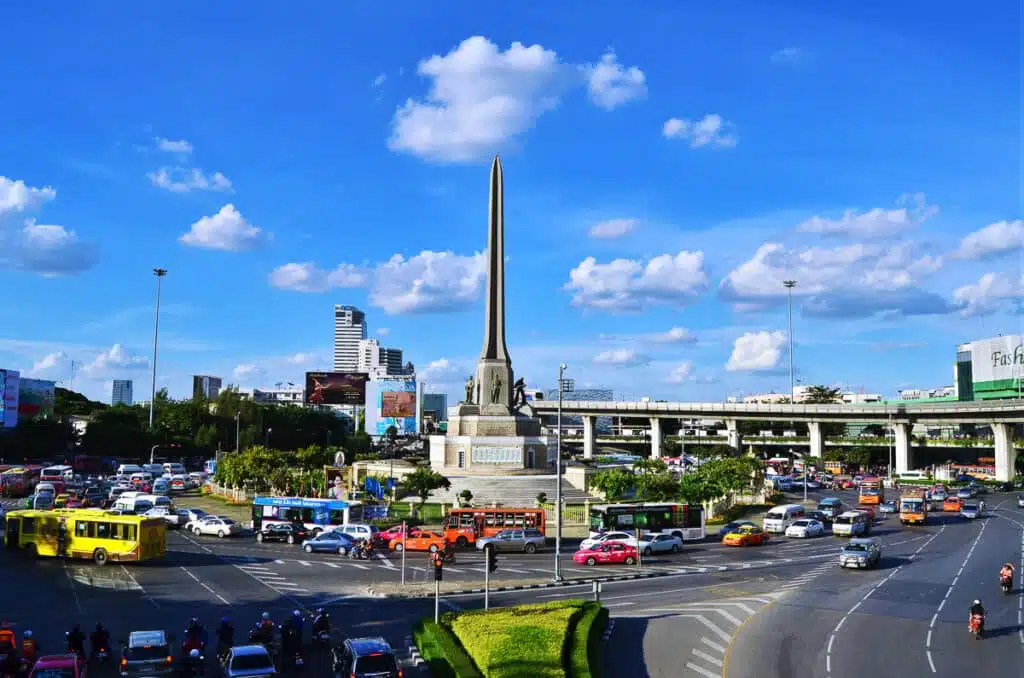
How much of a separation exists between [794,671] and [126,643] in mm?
15810

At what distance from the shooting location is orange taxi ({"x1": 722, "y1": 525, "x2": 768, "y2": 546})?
4406 centimetres

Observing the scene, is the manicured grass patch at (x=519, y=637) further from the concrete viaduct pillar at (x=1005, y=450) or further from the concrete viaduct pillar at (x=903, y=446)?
the concrete viaduct pillar at (x=903, y=446)

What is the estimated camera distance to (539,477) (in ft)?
215

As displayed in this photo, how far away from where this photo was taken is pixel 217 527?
46594 mm

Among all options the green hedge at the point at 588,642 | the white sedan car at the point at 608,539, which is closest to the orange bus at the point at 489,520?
the white sedan car at the point at 608,539

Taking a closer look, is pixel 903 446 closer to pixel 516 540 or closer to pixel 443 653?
pixel 516 540

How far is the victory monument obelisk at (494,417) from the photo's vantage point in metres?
68.2

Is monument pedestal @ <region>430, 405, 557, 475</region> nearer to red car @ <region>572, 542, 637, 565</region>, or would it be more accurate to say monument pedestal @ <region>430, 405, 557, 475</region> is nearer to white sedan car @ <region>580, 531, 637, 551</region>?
white sedan car @ <region>580, 531, 637, 551</region>

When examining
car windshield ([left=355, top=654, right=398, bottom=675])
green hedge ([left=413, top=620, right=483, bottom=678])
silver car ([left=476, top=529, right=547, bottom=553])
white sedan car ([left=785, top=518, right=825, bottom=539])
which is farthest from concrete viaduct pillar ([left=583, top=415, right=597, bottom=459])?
car windshield ([left=355, top=654, right=398, bottom=675])

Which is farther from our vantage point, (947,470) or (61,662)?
(947,470)

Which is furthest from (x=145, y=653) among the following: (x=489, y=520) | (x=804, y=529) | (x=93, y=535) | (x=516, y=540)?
(x=804, y=529)

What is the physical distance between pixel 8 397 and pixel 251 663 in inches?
3061

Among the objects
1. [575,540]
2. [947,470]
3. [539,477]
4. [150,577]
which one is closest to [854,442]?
[947,470]

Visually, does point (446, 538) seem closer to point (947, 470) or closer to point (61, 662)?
point (61, 662)
